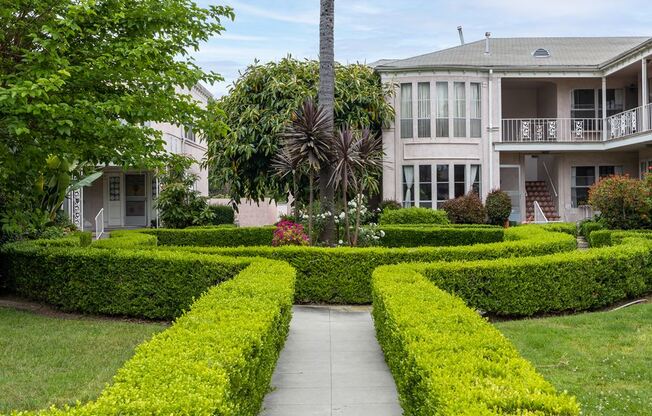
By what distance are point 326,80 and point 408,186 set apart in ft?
36.3

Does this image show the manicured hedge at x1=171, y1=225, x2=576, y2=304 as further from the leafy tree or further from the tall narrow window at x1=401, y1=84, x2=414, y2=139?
the tall narrow window at x1=401, y1=84, x2=414, y2=139

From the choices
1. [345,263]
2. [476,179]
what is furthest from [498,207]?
[345,263]

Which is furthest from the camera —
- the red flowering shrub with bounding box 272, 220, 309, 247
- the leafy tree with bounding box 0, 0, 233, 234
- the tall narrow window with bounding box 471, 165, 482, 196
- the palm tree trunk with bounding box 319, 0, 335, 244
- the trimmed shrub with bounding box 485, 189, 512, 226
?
the tall narrow window with bounding box 471, 165, 482, 196

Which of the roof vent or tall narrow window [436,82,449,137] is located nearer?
tall narrow window [436,82,449,137]

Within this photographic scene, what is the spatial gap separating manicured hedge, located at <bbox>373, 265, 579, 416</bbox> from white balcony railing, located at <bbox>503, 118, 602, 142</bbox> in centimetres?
2095

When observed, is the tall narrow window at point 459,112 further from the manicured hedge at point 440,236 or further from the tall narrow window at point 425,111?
the manicured hedge at point 440,236

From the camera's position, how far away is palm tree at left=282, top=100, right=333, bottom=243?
15031 millimetres

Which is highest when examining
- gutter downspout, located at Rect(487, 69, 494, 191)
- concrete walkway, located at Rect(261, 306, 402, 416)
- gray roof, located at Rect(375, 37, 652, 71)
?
gray roof, located at Rect(375, 37, 652, 71)

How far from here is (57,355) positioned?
8070 mm

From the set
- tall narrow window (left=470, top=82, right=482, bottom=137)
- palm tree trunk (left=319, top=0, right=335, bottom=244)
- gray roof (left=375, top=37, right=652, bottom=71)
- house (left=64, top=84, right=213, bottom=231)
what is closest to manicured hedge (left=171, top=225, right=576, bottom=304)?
palm tree trunk (left=319, top=0, right=335, bottom=244)

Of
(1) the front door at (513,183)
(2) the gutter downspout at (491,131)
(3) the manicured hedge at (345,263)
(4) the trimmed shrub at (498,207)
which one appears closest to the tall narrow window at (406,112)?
(2) the gutter downspout at (491,131)

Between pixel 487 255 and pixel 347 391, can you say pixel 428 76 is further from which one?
pixel 347 391

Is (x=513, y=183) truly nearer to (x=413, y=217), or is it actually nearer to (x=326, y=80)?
(x=413, y=217)

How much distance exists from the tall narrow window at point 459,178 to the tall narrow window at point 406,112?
223cm
